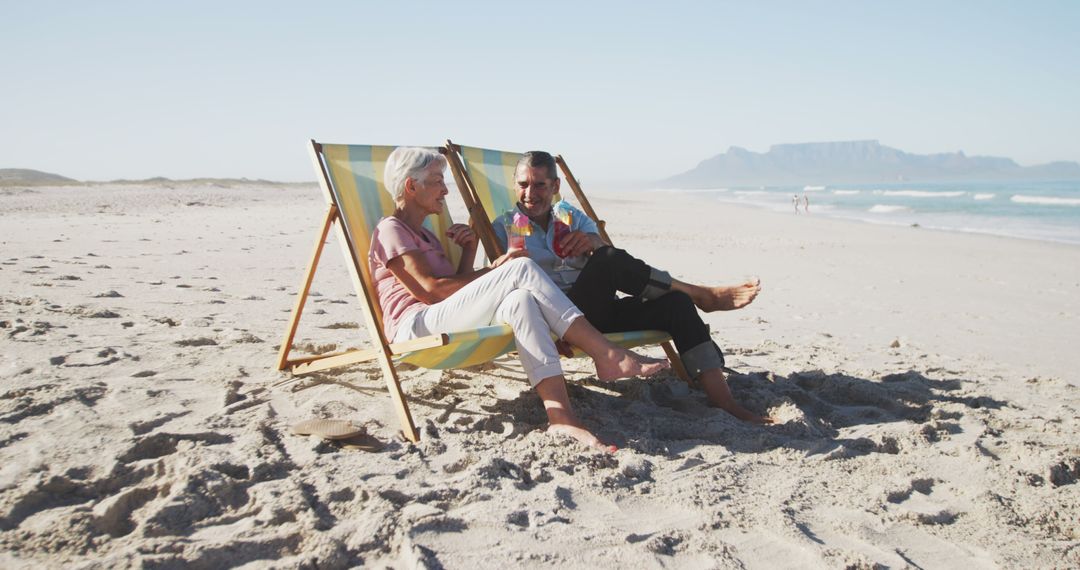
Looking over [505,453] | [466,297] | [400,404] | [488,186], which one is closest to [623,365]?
[505,453]

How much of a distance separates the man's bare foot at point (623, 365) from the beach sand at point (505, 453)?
0.24 meters

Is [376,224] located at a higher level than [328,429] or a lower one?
higher

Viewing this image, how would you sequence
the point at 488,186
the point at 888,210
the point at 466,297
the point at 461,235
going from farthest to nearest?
1. the point at 888,210
2. the point at 488,186
3. the point at 461,235
4. the point at 466,297

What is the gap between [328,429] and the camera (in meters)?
2.58

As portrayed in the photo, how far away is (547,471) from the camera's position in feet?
7.73

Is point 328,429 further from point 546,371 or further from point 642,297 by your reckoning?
point 642,297

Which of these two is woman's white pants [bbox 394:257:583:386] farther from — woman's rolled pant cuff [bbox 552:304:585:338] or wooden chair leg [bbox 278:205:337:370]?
wooden chair leg [bbox 278:205:337:370]

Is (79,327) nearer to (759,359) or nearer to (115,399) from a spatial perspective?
(115,399)

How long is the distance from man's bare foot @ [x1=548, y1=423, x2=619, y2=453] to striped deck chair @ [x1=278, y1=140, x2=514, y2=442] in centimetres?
36

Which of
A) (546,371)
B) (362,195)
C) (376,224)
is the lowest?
(546,371)

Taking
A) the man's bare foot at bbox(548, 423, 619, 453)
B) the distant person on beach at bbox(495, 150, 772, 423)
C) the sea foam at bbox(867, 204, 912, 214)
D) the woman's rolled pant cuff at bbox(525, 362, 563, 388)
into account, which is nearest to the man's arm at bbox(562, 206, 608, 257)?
the distant person on beach at bbox(495, 150, 772, 423)

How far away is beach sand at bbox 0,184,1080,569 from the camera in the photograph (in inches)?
75.0

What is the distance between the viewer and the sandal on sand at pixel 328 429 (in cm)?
252

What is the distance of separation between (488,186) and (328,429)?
1.86m
